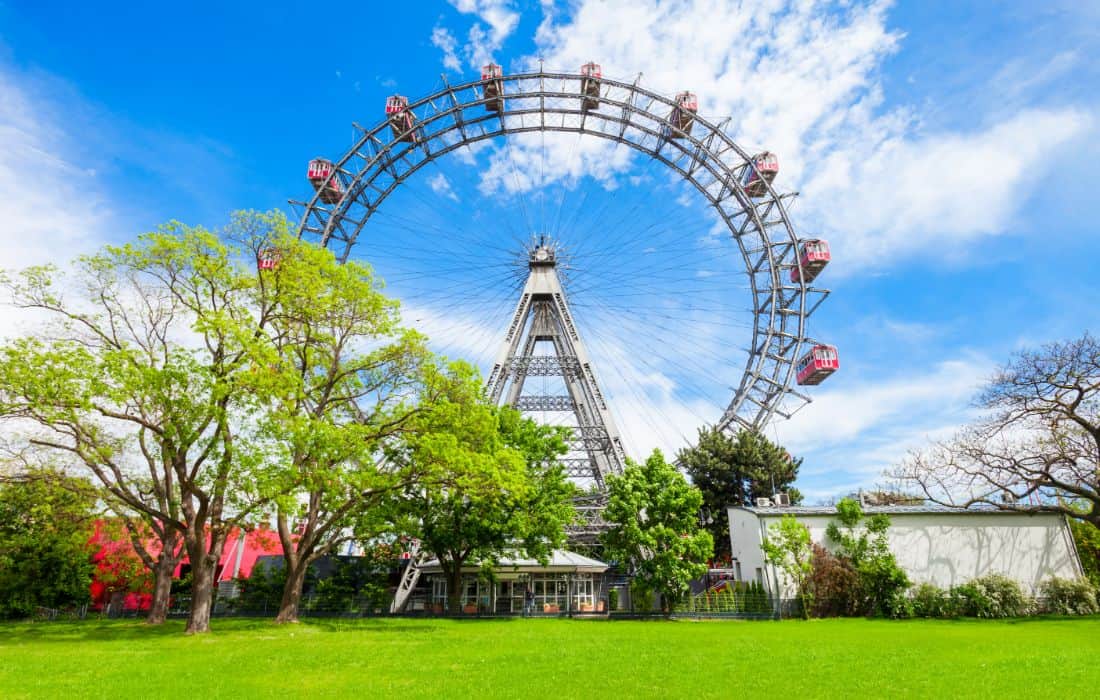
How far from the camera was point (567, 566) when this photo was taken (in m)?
29.5

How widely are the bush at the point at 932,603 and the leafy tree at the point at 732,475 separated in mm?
13489

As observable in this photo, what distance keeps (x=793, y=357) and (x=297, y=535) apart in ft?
95.2

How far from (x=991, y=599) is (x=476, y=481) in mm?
20332

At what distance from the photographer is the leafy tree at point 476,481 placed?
19.0 metres

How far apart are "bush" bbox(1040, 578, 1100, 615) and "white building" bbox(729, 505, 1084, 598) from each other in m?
1.39

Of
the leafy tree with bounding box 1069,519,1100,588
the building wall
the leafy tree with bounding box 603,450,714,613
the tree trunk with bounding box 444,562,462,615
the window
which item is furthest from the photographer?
the window

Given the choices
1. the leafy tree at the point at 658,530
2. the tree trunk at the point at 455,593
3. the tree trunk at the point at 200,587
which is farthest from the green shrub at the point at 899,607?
the tree trunk at the point at 200,587

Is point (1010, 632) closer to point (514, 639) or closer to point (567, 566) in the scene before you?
point (514, 639)

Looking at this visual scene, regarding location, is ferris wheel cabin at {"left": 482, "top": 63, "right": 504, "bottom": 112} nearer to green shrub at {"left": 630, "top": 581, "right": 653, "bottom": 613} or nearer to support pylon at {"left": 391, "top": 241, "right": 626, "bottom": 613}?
support pylon at {"left": 391, "top": 241, "right": 626, "bottom": 613}

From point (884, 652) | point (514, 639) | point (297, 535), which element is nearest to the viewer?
point (884, 652)

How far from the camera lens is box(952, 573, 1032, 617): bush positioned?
2305cm

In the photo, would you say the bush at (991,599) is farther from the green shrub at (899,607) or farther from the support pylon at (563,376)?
the support pylon at (563,376)

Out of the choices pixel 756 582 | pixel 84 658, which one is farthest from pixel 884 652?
pixel 84 658

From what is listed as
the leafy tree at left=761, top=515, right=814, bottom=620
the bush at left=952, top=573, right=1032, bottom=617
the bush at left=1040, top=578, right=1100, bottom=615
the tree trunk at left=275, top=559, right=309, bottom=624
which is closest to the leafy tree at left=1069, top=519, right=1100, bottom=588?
Result: the bush at left=1040, top=578, right=1100, bottom=615
